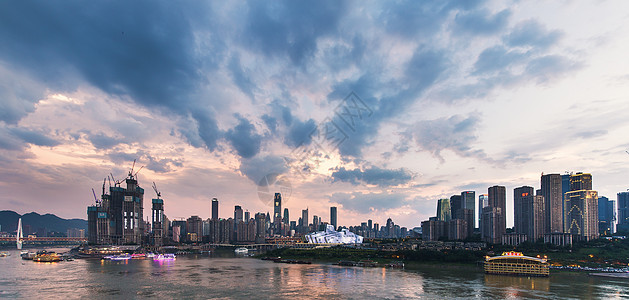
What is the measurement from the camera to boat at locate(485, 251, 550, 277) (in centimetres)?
8581

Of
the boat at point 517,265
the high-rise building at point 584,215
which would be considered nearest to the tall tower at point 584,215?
the high-rise building at point 584,215

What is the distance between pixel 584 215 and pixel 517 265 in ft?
438

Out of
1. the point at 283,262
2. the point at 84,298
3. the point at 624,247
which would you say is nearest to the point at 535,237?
the point at 624,247

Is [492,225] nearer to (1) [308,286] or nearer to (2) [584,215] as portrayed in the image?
(2) [584,215]

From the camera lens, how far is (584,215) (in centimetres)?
18950

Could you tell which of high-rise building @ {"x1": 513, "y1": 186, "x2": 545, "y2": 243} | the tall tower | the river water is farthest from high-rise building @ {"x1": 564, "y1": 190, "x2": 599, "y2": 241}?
the river water

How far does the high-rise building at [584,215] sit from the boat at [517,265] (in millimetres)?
116521

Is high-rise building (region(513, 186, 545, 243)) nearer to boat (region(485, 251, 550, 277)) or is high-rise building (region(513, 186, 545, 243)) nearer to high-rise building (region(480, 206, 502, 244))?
high-rise building (region(480, 206, 502, 244))

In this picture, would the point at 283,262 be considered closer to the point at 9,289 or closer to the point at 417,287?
the point at 417,287

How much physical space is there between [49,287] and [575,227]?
709ft

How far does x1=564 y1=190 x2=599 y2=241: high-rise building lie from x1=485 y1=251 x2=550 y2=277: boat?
116521 millimetres

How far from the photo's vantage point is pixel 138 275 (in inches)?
3351

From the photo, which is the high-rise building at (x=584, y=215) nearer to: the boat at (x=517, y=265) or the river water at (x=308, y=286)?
the boat at (x=517, y=265)

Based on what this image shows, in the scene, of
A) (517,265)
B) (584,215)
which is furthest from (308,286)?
(584,215)
